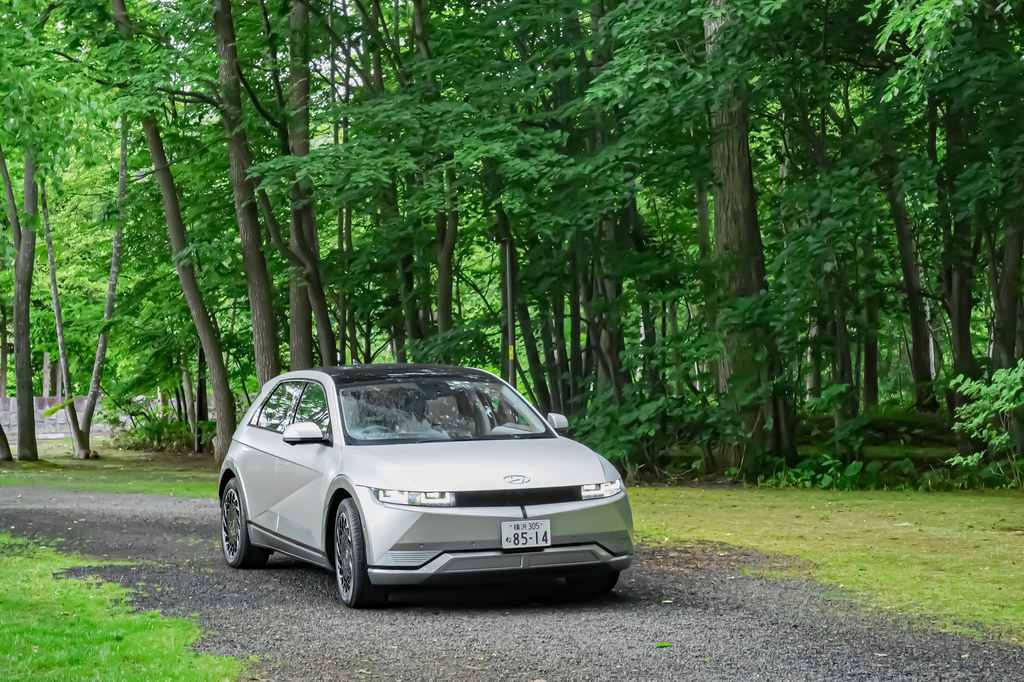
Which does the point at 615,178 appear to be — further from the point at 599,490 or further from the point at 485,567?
the point at 485,567

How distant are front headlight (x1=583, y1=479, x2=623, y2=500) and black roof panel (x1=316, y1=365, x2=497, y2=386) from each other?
1.68 meters

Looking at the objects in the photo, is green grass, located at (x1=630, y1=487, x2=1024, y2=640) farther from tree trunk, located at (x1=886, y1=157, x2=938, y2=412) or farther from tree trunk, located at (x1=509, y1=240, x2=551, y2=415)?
tree trunk, located at (x1=509, y1=240, x2=551, y2=415)

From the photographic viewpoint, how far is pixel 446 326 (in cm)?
2453

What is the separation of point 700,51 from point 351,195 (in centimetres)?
582

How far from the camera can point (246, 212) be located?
2452cm

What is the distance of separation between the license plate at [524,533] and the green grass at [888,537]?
2.26 meters

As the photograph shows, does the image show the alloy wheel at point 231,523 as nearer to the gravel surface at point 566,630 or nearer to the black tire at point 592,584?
the gravel surface at point 566,630

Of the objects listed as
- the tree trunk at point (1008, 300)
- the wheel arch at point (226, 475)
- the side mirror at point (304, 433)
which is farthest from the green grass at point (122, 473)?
the tree trunk at point (1008, 300)

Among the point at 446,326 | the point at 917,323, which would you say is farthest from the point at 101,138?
the point at 917,323

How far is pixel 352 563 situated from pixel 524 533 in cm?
116

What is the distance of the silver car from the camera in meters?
8.05

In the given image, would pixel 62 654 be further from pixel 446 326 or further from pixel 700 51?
pixel 446 326

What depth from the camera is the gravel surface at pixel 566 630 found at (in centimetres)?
641

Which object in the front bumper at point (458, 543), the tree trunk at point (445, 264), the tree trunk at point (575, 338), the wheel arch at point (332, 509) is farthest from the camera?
the tree trunk at point (445, 264)
